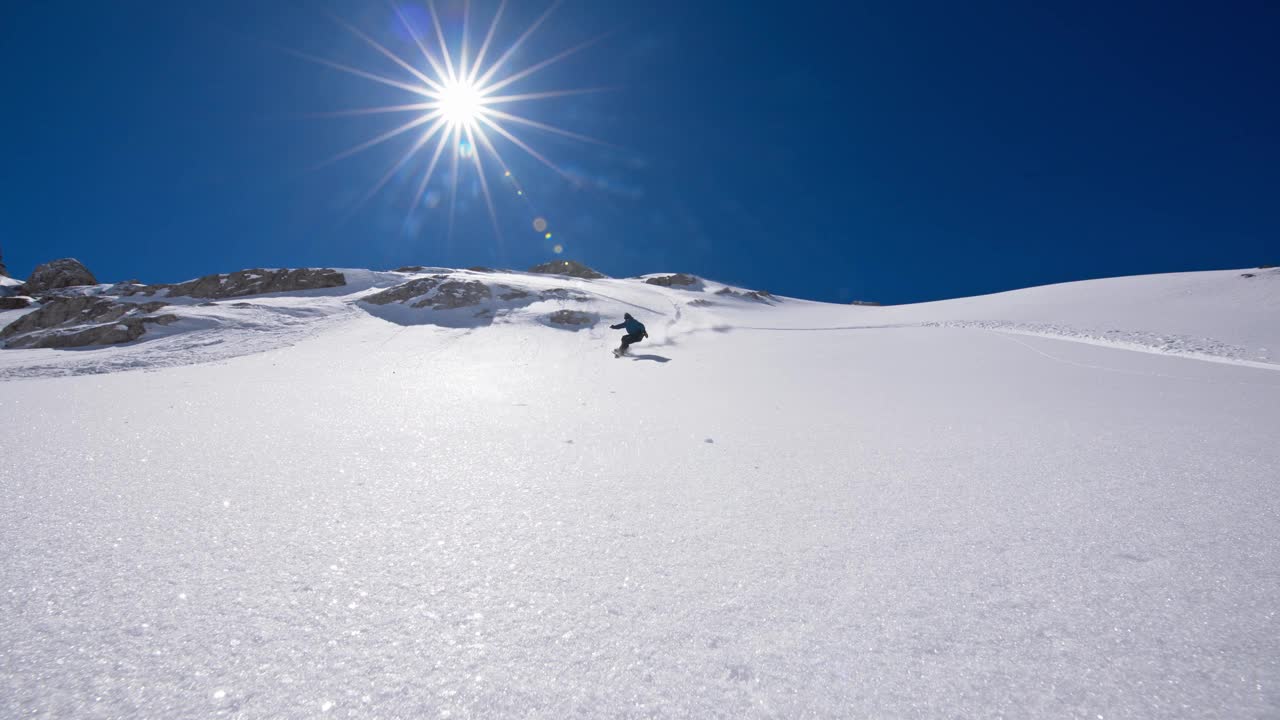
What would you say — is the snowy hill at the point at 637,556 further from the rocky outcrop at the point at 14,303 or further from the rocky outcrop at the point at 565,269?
the rocky outcrop at the point at 565,269

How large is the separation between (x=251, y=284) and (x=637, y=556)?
30.2m

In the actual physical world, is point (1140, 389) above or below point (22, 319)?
below

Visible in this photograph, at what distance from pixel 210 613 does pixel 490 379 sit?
5653 mm

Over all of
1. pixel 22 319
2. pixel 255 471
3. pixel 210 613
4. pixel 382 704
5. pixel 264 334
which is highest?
pixel 22 319

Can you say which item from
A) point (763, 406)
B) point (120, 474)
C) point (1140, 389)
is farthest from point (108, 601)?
point (1140, 389)

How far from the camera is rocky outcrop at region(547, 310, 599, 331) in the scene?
15.9 metres

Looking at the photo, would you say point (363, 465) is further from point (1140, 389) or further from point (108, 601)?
point (1140, 389)

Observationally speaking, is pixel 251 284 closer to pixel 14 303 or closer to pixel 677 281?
pixel 14 303

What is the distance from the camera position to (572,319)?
16.2 meters

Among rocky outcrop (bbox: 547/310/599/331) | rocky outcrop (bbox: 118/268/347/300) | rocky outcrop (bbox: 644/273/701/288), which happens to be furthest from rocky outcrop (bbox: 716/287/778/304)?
rocky outcrop (bbox: 118/268/347/300)

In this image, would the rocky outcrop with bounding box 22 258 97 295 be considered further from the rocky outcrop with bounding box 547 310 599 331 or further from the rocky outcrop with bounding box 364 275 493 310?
the rocky outcrop with bounding box 547 310 599 331

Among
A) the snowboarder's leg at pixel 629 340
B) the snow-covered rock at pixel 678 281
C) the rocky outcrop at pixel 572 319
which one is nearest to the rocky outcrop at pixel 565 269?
the snow-covered rock at pixel 678 281

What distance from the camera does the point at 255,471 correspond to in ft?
9.55

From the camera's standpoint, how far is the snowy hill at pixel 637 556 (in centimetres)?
134
